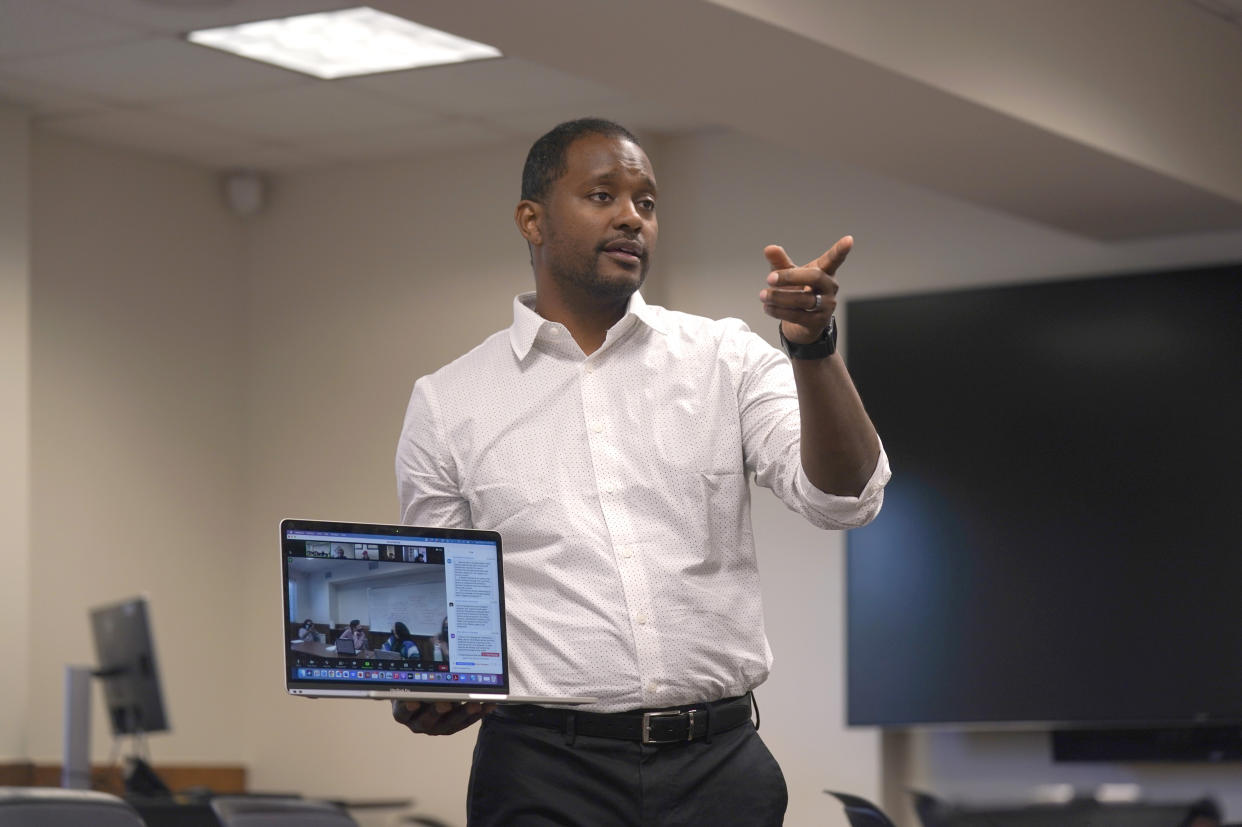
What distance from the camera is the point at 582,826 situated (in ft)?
7.30

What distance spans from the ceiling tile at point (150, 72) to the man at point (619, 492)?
397 cm

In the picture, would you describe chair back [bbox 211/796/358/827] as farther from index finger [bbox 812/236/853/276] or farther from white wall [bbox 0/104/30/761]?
index finger [bbox 812/236/853/276]

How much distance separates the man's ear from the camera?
250cm

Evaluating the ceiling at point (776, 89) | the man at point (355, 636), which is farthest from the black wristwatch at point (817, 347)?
the ceiling at point (776, 89)

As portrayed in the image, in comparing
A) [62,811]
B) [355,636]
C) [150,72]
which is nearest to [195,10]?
[150,72]

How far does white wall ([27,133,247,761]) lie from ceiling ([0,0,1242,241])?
0.98 ft

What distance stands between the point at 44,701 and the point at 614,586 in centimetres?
513

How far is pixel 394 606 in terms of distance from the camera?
2221 millimetres

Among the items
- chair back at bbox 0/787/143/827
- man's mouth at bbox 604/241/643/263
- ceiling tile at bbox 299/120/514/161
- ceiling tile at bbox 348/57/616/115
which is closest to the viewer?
man's mouth at bbox 604/241/643/263

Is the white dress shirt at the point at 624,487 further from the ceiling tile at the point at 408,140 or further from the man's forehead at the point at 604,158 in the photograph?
the ceiling tile at the point at 408,140

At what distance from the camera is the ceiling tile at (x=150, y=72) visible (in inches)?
242

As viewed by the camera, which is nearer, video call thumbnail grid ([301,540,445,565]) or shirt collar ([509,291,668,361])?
video call thumbnail grid ([301,540,445,565])

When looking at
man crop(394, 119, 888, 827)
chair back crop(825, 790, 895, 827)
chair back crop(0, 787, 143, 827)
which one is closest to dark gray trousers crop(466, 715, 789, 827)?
man crop(394, 119, 888, 827)

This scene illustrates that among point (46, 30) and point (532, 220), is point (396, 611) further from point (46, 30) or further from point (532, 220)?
point (46, 30)
